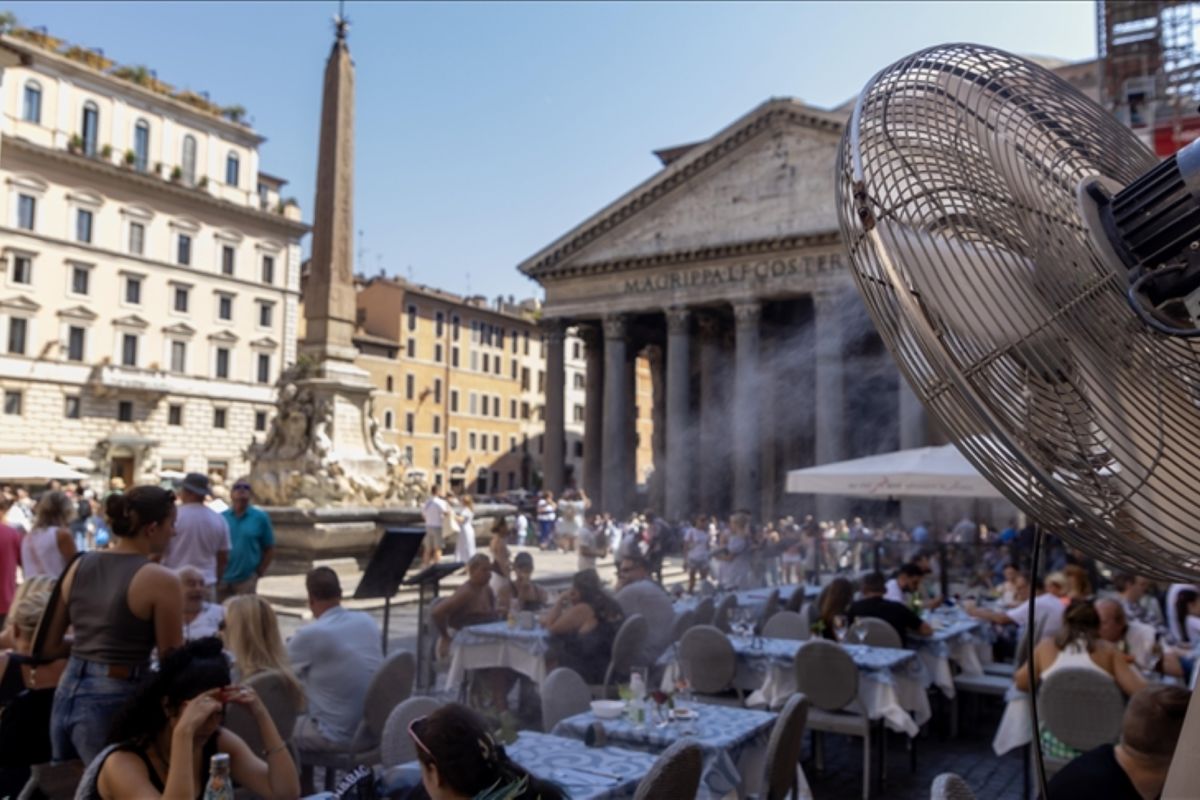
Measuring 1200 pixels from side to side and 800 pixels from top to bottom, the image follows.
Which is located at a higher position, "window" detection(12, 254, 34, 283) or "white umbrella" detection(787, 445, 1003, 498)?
"window" detection(12, 254, 34, 283)

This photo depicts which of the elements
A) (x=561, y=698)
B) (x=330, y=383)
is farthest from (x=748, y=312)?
(x=561, y=698)

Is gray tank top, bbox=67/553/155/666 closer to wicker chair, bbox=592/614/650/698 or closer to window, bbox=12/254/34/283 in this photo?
wicker chair, bbox=592/614/650/698

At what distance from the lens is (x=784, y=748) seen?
3.88 m

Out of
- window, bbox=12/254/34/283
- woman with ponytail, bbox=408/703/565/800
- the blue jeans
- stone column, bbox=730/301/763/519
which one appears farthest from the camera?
window, bbox=12/254/34/283

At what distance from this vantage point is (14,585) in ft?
21.9

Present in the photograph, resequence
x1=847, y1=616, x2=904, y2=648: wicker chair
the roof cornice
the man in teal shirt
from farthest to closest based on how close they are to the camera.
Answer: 1. the roof cornice
2. the man in teal shirt
3. x1=847, y1=616, x2=904, y2=648: wicker chair

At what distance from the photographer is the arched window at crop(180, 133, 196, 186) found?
127 feet

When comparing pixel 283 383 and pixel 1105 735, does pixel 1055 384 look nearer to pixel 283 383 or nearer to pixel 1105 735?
pixel 1105 735

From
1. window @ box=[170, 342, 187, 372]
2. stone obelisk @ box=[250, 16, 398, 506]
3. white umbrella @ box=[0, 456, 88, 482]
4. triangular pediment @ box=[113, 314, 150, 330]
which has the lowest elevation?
white umbrella @ box=[0, 456, 88, 482]

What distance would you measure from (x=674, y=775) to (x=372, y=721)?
2.02 metres

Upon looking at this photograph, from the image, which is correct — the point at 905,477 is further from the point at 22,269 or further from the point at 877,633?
the point at 22,269

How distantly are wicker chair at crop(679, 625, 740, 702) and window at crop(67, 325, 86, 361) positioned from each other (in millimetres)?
34339

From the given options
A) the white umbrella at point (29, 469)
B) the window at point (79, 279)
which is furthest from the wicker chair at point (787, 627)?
the window at point (79, 279)

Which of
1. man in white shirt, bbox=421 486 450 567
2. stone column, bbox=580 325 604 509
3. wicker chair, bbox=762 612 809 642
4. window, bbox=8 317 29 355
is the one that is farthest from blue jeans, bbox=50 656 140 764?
window, bbox=8 317 29 355
